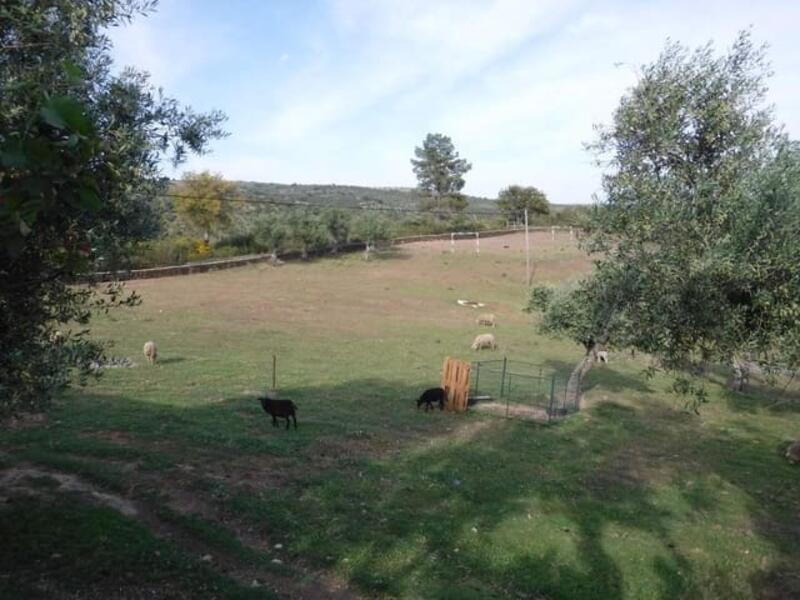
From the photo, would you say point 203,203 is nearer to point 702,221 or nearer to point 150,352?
point 150,352

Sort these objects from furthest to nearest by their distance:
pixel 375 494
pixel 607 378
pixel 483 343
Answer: pixel 483 343 < pixel 607 378 < pixel 375 494

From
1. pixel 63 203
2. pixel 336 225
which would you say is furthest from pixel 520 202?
pixel 63 203

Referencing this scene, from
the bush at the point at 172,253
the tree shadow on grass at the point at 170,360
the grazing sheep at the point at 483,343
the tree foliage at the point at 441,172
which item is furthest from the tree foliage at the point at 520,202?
the tree shadow on grass at the point at 170,360

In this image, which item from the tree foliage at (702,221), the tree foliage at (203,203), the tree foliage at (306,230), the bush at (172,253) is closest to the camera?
the tree foliage at (702,221)

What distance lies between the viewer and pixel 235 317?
4031 centimetres

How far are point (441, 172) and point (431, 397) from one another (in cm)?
9004

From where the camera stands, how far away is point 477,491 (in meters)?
14.5

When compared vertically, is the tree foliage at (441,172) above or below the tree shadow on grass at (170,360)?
above

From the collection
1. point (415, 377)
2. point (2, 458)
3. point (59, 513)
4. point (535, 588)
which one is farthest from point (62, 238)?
point (415, 377)

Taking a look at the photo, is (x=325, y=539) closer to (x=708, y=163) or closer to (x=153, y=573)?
(x=153, y=573)

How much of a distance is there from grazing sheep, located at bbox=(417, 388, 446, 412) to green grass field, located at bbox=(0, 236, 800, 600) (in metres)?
0.77

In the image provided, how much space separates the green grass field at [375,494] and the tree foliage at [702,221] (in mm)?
4124

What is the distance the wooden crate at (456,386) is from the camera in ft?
75.5

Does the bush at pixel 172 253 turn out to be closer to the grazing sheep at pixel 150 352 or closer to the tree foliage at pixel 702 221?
the grazing sheep at pixel 150 352
